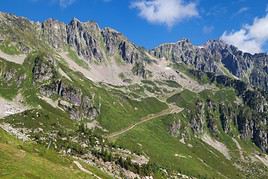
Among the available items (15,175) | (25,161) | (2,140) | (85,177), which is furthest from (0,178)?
(2,140)

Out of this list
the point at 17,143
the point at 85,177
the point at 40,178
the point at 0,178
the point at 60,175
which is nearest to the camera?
the point at 0,178

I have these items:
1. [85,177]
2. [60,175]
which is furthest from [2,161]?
[85,177]

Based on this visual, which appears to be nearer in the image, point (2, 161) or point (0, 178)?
point (0, 178)

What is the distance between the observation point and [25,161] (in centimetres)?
13812

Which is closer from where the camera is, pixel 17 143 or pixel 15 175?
pixel 15 175

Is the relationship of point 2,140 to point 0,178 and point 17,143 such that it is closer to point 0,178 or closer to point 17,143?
point 17,143

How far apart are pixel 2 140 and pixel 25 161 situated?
41.6 m

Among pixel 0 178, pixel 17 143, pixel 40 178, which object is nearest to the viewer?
pixel 0 178

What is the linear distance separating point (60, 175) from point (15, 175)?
72.7 feet

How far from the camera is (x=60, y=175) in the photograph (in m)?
137

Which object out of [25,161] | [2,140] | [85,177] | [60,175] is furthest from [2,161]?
[2,140]

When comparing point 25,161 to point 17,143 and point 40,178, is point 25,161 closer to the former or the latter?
Answer: point 40,178

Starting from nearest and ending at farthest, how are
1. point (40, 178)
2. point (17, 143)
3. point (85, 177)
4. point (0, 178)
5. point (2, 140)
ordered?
point (0, 178) → point (40, 178) → point (85, 177) → point (2, 140) → point (17, 143)

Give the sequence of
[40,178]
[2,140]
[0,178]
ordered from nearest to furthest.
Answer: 1. [0,178]
2. [40,178]
3. [2,140]
